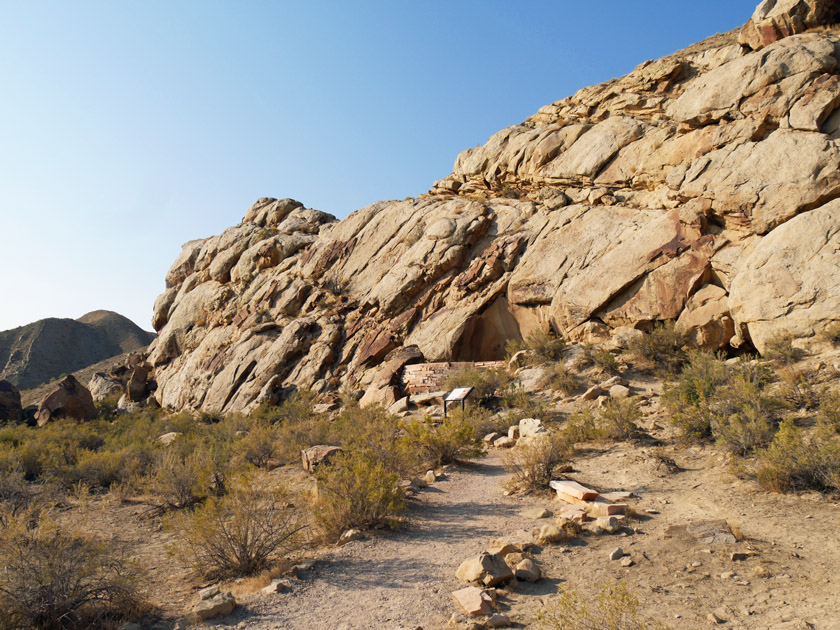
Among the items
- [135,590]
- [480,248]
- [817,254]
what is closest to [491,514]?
[135,590]

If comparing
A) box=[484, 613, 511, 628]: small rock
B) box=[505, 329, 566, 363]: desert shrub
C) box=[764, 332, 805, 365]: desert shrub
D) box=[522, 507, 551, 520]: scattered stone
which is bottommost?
box=[522, 507, 551, 520]: scattered stone

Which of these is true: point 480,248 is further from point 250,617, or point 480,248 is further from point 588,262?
point 250,617

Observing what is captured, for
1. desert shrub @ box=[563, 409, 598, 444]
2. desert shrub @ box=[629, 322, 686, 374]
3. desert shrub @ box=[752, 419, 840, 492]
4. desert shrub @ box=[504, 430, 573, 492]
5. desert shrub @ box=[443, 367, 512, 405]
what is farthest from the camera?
desert shrub @ box=[443, 367, 512, 405]

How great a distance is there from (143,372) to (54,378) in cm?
2923

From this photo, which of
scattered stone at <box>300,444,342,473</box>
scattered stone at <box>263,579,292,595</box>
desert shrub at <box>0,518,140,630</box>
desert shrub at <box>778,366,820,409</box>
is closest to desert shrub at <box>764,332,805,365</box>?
desert shrub at <box>778,366,820,409</box>

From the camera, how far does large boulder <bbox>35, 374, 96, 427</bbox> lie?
23156 millimetres

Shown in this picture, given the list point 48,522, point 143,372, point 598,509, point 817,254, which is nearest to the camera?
point 48,522

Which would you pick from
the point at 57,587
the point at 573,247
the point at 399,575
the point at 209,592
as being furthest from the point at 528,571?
the point at 573,247

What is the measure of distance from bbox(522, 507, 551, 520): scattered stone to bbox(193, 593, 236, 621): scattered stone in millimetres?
3987

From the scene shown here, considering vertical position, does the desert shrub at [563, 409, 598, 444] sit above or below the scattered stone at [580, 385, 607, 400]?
below

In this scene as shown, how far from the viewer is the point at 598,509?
6.69 meters

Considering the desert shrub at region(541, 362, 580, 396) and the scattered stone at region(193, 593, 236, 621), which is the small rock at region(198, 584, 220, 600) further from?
the desert shrub at region(541, 362, 580, 396)

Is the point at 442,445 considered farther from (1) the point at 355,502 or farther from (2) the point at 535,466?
(1) the point at 355,502

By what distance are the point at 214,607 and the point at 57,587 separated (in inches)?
60.6
